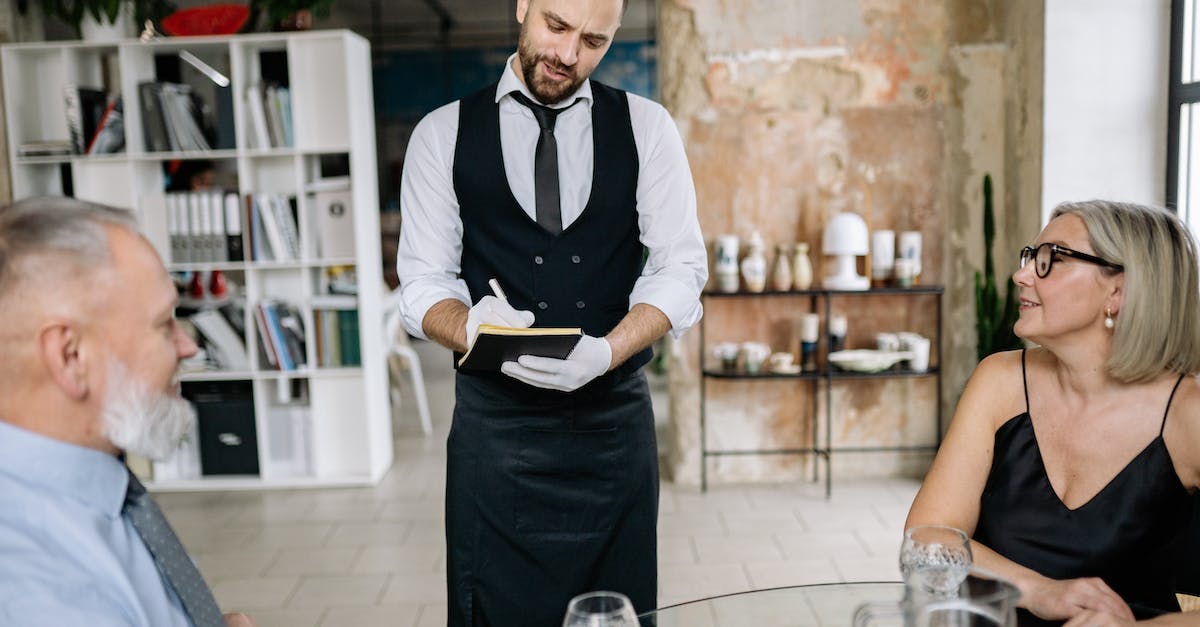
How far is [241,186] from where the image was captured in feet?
14.2

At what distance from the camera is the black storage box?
175 inches

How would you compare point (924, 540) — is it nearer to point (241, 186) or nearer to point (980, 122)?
point (980, 122)

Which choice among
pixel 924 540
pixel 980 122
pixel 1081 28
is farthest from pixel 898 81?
pixel 924 540

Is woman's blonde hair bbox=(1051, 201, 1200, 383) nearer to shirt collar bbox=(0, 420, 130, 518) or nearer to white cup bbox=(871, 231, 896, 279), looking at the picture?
shirt collar bbox=(0, 420, 130, 518)

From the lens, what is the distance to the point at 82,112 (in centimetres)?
434

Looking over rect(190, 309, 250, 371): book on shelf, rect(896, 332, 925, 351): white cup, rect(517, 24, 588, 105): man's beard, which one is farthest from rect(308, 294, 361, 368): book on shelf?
rect(517, 24, 588, 105): man's beard

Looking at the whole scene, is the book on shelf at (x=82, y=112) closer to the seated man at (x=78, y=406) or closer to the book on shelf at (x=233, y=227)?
the book on shelf at (x=233, y=227)

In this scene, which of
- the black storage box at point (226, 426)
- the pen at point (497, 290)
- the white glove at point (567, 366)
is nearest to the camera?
the white glove at point (567, 366)

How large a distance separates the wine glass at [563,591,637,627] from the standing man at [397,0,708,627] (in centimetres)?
97

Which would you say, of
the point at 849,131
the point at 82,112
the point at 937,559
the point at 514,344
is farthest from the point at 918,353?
the point at 82,112

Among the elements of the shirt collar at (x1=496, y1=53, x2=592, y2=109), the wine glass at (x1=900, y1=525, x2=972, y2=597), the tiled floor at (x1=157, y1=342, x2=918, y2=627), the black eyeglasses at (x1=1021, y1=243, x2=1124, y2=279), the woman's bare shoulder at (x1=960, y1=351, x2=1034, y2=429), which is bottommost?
the tiled floor at (x1=157, y1=342, x2=918, y2=627)

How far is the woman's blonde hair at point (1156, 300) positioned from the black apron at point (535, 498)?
94 centimetres

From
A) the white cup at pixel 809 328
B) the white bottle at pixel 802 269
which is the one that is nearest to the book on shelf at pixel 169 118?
the white bottle at pixel 802 269

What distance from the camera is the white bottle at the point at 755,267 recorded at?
161 inches
